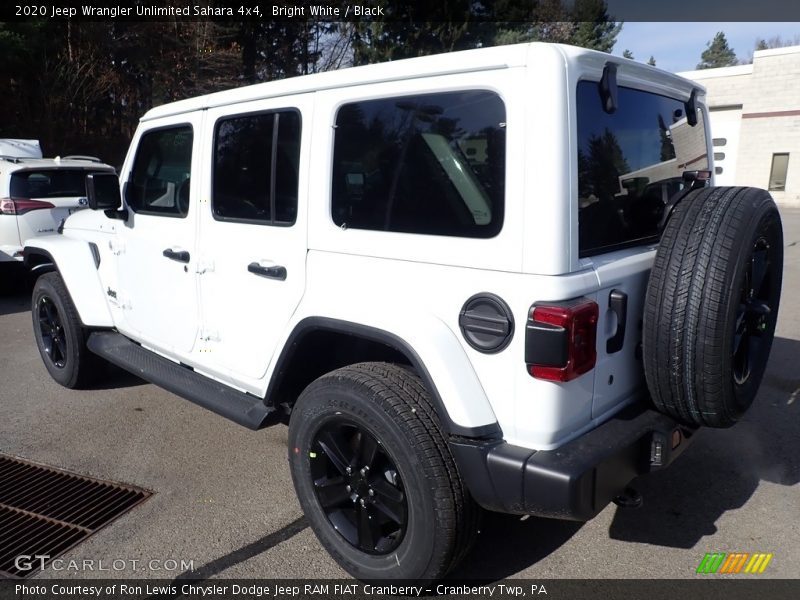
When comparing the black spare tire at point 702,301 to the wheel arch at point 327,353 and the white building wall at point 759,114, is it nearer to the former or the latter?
the wheel arch at point 327,353

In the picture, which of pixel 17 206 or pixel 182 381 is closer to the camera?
pixel 182 381

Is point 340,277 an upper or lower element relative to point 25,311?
upper

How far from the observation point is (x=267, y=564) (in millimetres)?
2859

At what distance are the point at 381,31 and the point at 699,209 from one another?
55.1 ft

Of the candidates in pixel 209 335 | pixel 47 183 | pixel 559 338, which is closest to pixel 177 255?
pixel 209 335

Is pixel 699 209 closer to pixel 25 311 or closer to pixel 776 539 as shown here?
pixel 776 539

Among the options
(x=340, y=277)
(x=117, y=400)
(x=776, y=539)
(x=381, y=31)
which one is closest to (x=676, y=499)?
(x=776, y=539)

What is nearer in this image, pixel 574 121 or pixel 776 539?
pixel 574 121

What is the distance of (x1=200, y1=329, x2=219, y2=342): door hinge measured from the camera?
3363 millimetres

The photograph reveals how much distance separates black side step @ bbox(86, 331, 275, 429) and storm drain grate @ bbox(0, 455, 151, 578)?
605mm

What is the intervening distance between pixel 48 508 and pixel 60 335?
6.20 ft

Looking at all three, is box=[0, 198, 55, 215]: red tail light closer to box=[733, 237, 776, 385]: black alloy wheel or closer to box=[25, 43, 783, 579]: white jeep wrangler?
box=[25, 43, 783, 579]: white jeep wrangler

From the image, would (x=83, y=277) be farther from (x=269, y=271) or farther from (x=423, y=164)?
(x=423, y=164)

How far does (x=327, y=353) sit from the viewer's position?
9.95 ft
